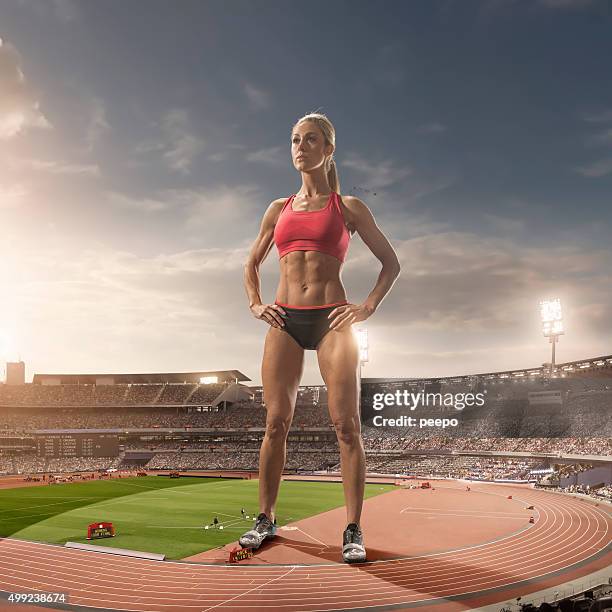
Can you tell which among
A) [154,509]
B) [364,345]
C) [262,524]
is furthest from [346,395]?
[364,345]

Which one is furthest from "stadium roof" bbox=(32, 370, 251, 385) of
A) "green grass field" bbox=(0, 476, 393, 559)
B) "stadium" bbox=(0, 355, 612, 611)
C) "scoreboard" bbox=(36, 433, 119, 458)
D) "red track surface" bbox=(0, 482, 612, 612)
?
"red track surface" bbox=(0, 482, 612, 612)

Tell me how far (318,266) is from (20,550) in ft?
66.8

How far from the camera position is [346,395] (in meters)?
11.0

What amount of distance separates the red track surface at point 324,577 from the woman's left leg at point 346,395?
5.36 metres

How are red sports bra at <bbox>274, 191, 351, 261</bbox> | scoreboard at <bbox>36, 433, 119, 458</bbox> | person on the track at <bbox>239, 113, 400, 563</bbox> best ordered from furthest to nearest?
1. scoreboard at <bbox>36, 433, 119, 458</bbox>
2. red sports bra at <bbox>274, 191, 351, 261</bbox>
3. person on the track at <bbox>239, 113, 400, 563</bbox>

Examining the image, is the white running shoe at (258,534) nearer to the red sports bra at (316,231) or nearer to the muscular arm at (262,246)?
the muscular arm at (262,246)

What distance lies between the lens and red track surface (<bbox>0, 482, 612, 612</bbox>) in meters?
16.0

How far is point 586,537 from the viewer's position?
27.4m

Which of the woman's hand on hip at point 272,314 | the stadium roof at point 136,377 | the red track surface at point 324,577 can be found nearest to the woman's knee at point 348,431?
the woman's hand on hip at point 272,314

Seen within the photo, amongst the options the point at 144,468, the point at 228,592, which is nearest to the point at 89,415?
the point at 144,468

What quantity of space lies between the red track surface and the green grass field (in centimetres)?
289

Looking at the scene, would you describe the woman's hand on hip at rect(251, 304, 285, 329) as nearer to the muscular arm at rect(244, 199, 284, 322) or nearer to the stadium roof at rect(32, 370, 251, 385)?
the muscular arm at rect(244, 199, 284, 322)

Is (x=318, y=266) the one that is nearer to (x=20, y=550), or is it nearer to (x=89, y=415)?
(x=20, y=550)

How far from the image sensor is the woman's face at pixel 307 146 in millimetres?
11516
